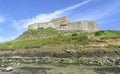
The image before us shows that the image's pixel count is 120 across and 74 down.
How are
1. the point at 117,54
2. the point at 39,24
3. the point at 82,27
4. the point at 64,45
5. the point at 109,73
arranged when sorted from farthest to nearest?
the point at 39,24, the point at 82,27, the point at 64,45, the point at 117,54, the point at 109,73

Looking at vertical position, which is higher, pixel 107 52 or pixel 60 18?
pixel 60 18

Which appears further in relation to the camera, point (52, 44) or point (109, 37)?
point (52, 44)

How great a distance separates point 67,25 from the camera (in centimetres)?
12606

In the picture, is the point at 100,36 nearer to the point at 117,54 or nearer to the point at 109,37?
the point at 109,37

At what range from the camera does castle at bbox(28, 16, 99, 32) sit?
410 feet

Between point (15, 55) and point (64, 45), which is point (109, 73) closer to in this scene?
point (64, 45)

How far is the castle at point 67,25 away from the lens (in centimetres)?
12506

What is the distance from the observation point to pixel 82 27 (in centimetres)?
12475

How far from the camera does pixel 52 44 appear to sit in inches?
3292

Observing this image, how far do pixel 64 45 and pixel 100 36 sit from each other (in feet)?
32.8

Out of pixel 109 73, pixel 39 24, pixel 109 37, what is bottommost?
pixel 109 73

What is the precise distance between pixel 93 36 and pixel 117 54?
19258 mm

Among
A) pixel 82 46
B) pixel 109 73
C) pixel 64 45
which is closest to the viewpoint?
pixel 109 73

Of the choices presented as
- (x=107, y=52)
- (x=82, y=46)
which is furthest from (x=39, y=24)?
(x=107, y=52)
